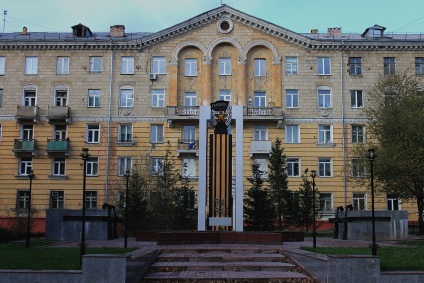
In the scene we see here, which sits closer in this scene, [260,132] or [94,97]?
[260,132]

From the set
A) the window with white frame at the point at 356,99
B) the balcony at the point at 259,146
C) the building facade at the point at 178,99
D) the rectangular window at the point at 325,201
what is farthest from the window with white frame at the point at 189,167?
the window with white frame at the point at 356,99

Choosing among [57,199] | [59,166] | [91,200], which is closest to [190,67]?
[59,166]

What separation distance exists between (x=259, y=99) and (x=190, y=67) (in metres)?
6.32

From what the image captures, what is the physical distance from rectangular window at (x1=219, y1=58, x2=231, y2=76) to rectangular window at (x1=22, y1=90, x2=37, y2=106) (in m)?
15.5

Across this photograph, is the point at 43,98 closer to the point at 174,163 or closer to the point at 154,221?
the point at 174,163

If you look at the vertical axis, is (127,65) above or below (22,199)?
above

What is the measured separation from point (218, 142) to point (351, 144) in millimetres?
20652

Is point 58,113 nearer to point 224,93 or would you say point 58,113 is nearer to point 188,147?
point 188,147

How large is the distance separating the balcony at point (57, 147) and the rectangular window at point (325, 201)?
68.0 feet

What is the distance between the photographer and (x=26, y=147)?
147ft

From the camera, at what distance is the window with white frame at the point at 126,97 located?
1809 inches

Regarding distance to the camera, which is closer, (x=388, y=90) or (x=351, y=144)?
(x=388, y=90)

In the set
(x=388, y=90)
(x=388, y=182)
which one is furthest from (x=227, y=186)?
(x=388, y=90)

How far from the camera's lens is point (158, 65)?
46250 millimetres
